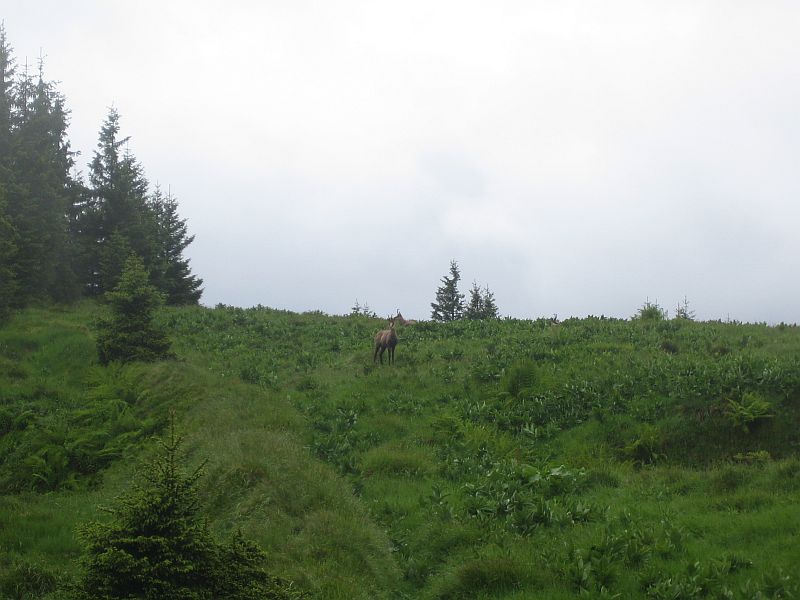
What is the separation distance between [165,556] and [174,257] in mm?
42253

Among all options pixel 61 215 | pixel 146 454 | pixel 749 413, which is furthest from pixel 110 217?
pixel 749 413

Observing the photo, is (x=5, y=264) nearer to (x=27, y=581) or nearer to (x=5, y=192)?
(x=5, y=192)

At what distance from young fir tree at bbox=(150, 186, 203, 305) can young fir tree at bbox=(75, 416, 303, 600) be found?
3579 centimetres

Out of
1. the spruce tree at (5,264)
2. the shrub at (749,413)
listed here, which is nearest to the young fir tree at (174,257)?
the spruce tree at (5,264)

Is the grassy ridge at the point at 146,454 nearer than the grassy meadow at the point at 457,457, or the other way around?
the grassy meadow at the point at 457,457

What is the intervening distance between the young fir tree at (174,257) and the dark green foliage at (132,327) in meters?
18.8

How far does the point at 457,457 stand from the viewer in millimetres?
14211

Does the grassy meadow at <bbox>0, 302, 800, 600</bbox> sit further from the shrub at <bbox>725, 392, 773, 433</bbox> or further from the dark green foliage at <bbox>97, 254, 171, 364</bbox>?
the dark green foliage at <bbox>97, 254, 171, 364</bbox>

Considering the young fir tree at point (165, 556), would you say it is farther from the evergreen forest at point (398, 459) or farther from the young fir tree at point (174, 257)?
the young fir tree at point (174, 257)

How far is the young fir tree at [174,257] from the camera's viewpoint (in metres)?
42.8

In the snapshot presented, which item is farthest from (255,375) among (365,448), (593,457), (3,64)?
(3,64)

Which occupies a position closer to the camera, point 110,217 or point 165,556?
point 165,556

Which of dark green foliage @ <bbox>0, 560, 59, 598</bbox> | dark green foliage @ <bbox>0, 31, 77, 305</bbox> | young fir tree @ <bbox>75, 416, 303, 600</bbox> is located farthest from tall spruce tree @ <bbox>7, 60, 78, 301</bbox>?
young fir tree @ <bbox>75, 416, 303, 600</bbox>

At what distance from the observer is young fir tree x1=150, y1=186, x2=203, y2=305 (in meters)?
42.8
